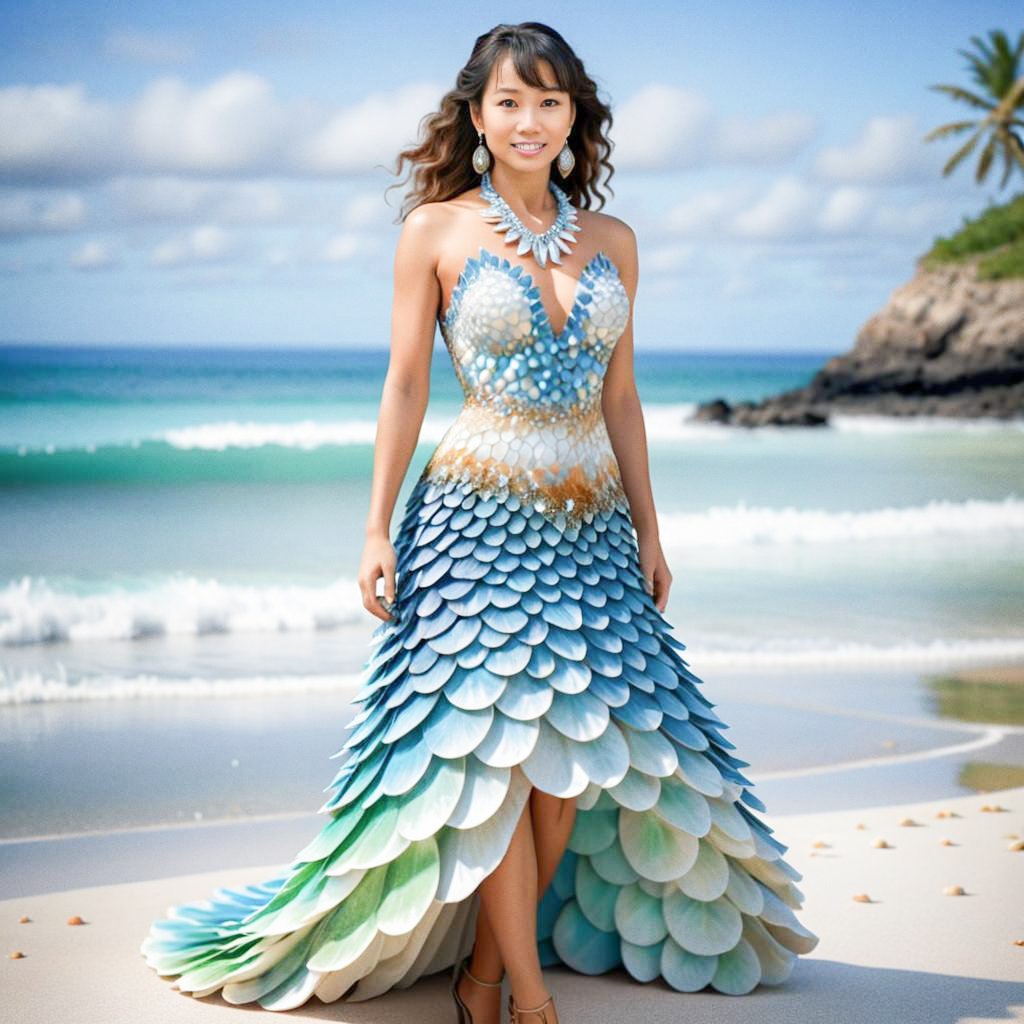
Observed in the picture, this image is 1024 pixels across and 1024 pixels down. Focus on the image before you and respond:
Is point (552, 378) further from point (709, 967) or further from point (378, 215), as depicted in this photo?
point (378, 215)

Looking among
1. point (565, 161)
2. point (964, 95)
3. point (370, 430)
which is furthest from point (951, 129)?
point (565, 161)

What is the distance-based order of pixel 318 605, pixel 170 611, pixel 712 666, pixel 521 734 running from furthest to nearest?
pixel 318 605 → pixel 170 611 → pixel 712 666 → pixel 521 734

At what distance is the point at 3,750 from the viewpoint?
5.18 meters

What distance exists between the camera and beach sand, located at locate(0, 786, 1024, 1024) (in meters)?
2.71

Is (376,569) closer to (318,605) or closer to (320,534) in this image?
(318,605)

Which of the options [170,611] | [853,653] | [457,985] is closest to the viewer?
[457,985]

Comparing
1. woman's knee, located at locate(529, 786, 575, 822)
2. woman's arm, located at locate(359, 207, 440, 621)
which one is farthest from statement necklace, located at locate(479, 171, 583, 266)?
woman's knee, located at locate(529, 786, 575, 822)

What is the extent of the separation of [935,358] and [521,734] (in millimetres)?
26535

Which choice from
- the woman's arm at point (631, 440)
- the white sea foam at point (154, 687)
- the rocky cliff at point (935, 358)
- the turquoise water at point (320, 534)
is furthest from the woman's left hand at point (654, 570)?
the rocky cliff at point (935, 358)

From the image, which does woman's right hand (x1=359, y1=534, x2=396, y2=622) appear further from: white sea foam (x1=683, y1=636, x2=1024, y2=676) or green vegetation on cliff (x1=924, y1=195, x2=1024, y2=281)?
green vegetation on cliff (x1=924, y1=195, x2=1024, y2=281)

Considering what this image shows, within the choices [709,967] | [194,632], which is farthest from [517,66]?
[194,632]

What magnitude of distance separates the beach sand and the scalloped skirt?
59 mm

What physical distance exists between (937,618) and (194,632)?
13.9 feet

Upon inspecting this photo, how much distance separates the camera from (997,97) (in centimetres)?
2752
